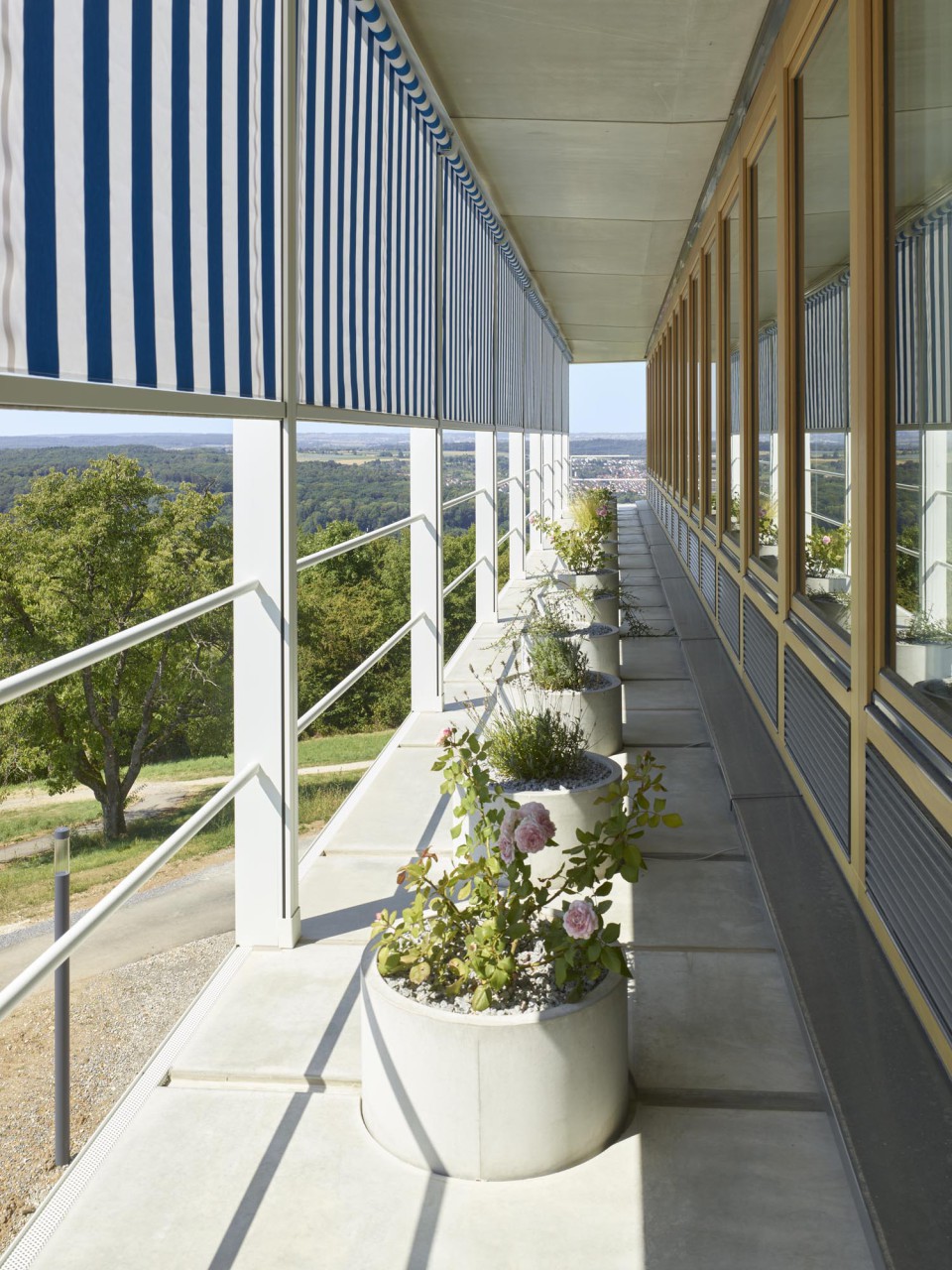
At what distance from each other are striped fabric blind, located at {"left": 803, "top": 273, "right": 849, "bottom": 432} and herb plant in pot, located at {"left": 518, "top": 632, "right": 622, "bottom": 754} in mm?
1406

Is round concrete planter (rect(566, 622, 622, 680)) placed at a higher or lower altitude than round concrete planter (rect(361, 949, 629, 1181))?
higher

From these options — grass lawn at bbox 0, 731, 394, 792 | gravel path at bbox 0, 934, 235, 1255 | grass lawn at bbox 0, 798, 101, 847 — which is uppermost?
grass lawn at bbox 0, 731, 394, 792

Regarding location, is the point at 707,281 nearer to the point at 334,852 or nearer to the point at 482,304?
the point at 482,304

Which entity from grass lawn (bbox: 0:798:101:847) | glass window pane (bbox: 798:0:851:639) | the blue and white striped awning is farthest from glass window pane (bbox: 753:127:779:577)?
grass lawn (bbox: 0:798:101:847)

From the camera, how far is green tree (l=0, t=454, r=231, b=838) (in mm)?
35000

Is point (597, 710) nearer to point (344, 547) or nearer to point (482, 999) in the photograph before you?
point (344, 547)

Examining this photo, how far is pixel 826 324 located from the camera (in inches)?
133

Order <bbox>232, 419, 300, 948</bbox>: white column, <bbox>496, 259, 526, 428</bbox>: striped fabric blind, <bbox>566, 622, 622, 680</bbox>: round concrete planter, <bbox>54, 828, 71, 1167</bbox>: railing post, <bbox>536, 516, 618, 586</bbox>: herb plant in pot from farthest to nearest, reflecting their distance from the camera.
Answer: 1. <bbox>496, 259, 526, 428</bbox>: striped fabric blind
2. <bbox>536, 516, 618, 586</bbox>: herb plant in pot
3. <bbox>566, 622, 622, 680</bbox>: round concrete planter
4. <bbox>232, 419, 300, 948</bbox>: white column
5. <bbox>54, 828, 71, 1167</bbox>: railing post

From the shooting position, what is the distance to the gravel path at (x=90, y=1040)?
811 inches

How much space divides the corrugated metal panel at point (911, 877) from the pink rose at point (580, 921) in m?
0.61

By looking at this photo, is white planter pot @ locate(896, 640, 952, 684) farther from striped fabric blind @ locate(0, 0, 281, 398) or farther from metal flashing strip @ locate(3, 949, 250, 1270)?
metal flashing strip @ locate(3, 949, 250, 1270)

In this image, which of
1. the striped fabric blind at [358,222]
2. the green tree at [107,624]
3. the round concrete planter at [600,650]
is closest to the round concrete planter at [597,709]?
the round concrete planter at [600,650]

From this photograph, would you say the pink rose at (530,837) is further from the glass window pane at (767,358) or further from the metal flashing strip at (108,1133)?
the glass window pane at (767,358)

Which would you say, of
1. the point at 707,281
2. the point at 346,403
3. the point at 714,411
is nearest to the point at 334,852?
the point at 346,403
